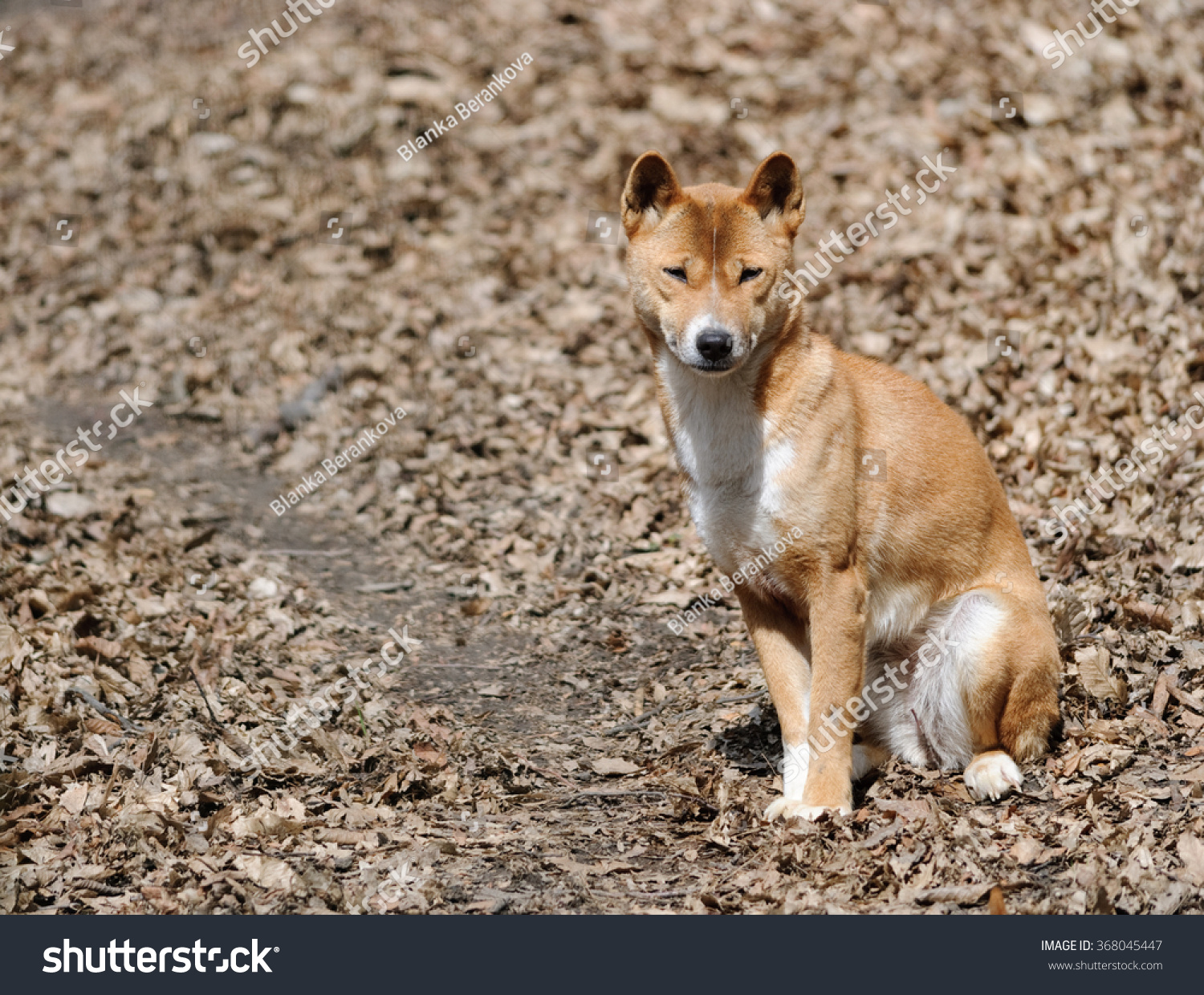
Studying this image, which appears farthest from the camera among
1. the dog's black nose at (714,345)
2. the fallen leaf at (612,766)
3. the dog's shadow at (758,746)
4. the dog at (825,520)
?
the fallen leaf at (612,766)

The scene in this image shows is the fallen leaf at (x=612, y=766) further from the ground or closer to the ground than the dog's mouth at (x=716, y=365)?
closer to the ground

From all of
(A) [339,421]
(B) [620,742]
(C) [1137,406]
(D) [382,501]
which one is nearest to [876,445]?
(B) [620,742]

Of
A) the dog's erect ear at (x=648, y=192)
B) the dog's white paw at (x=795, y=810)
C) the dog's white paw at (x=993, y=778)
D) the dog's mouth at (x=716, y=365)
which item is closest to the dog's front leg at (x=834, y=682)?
the dog's white paw at (x=795, y=810)

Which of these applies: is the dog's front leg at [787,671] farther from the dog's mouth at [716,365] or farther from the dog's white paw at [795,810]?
the dog's mouth at [716,365]

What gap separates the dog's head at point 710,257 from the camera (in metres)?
4.52

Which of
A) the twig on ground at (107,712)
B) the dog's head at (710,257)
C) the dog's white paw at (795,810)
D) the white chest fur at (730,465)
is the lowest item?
the dog's white paw at (795,810)

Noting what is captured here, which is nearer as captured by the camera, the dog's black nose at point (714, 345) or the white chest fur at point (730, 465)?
the dog's black nose at point (714, 345)

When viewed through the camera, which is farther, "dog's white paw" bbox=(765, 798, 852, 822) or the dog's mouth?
"dog's white paw" bbox=(765, 798, 852, 822)

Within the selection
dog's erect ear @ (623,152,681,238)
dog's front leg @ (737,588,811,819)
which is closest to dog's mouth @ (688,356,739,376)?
dog's erect ear @ (623,152,681,238)

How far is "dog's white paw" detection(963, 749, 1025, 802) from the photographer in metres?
4.81

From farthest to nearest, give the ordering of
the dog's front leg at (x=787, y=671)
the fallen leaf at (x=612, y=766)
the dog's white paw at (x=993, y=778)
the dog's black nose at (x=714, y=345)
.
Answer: the fallen leaf at (x=612, y=766), the dog's front leg at (x=787, y=671), the dog's white paw at (x=993, y=778), the dog's black nose at (x=714, y=345)

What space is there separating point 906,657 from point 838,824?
Result: 940 millimetres

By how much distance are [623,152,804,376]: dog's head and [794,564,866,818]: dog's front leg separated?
3.38 ft

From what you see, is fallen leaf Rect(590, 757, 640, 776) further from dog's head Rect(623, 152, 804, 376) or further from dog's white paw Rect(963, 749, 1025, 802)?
dog's head Rect(623, 152, 804, 376)
